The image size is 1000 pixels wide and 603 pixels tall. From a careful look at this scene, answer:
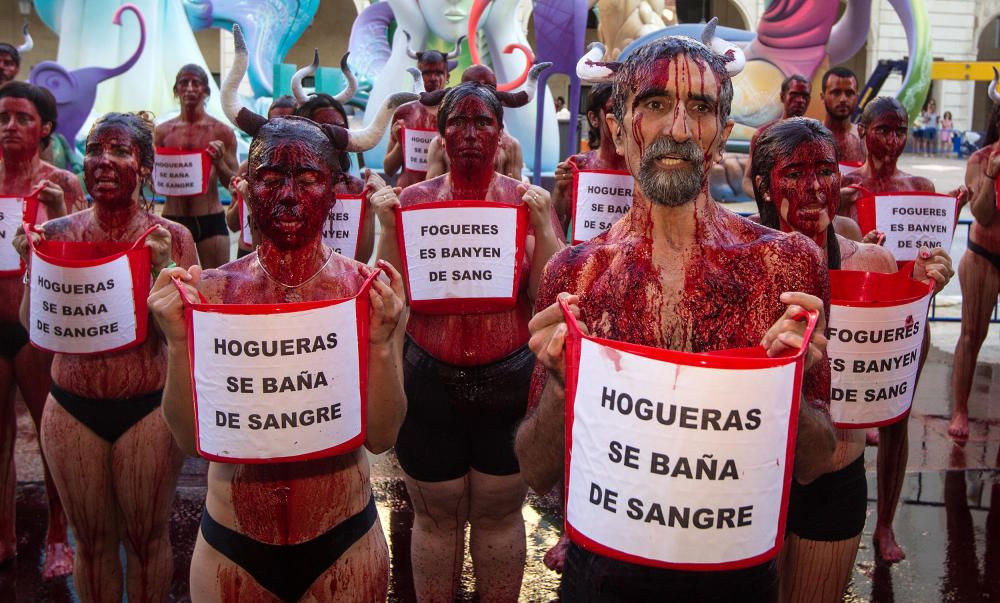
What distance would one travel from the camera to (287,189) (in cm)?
259

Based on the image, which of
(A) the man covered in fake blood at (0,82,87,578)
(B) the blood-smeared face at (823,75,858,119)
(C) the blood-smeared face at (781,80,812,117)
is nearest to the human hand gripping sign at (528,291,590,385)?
(A) the man covered in fake blood at (0,82,87,578)

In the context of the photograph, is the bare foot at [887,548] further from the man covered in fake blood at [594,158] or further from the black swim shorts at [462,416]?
the man covered in fake blood at [594,158]

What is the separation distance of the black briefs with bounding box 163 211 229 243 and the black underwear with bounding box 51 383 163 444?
13.3 ft

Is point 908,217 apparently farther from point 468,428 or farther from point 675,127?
point 675,127

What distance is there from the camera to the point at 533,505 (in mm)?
5465

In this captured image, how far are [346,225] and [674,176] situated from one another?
3130 mm

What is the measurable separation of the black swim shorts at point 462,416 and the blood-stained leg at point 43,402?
1.89 metres

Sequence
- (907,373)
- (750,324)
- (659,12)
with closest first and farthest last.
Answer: (750,324), (907,373), (659,12)

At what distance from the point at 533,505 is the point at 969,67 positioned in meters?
31.1

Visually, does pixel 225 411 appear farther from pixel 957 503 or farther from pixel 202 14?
pixel 202 14

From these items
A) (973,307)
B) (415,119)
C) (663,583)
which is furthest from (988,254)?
(663,583)

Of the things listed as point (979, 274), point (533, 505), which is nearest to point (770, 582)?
point (533, 505)

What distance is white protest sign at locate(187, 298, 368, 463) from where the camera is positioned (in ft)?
7.95

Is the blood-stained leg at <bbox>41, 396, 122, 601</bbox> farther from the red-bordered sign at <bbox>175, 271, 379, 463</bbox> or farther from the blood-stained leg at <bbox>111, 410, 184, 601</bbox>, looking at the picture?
the red-bordered sign at <bbox>175, 271, 379, 463</bbox>
